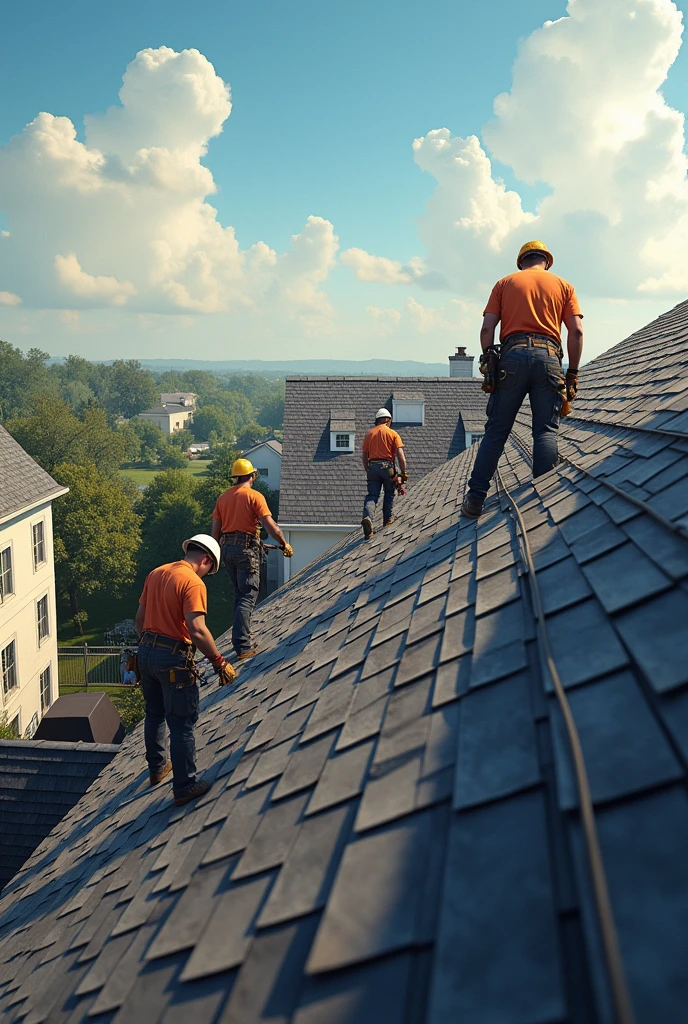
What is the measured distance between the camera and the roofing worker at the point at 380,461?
9.45m

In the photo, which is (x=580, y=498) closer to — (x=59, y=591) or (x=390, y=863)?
(x=390, y=863)

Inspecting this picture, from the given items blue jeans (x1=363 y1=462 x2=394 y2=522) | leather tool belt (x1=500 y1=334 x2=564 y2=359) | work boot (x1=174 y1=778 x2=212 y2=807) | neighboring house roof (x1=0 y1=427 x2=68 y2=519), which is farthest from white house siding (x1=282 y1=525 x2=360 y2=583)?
work boot (x1=174 y1=778 x2=212 y2=807)

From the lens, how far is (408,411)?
1005 inches

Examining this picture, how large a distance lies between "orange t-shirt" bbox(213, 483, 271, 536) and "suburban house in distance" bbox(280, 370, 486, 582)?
42.8 feet

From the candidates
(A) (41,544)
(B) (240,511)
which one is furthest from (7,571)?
(B) (240,511)

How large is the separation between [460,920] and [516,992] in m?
0.24

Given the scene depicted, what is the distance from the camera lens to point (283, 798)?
2.94m

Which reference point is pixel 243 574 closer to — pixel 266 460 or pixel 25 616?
pixel 25 616

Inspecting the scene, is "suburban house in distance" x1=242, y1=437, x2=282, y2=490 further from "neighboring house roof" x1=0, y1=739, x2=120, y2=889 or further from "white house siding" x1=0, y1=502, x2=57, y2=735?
"neighboring house roof" x1=0, y1=739, x2=120, y2=889

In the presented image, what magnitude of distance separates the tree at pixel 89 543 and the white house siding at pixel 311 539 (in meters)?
22.8

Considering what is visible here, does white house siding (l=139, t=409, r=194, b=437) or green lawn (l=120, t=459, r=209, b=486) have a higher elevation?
white house siding (l=139, t=409, r=194, b=437)

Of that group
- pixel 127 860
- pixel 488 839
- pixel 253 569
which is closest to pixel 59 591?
pixel 253 569

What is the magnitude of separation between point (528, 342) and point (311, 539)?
53.1 ft

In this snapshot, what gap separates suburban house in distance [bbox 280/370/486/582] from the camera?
69.6 feet
